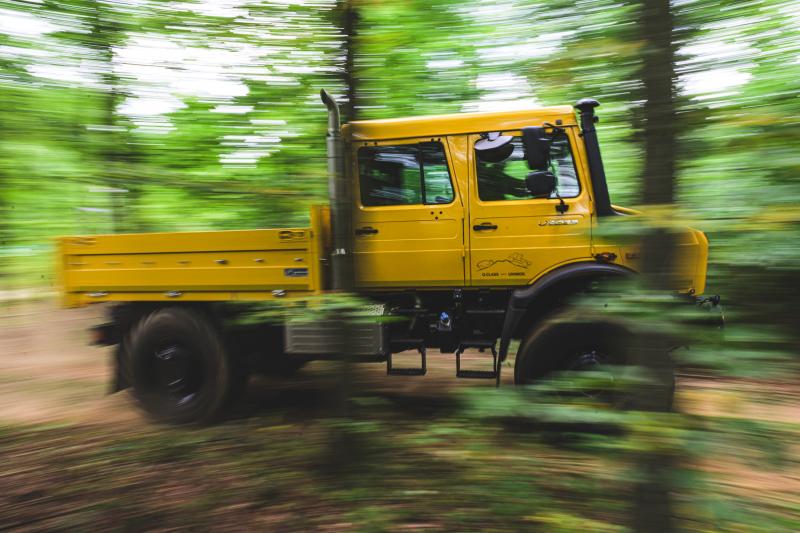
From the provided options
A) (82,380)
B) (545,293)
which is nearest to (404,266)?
(545,293)

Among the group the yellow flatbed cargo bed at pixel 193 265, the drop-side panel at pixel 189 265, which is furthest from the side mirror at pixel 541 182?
the drop-side panel at pixel 189 265

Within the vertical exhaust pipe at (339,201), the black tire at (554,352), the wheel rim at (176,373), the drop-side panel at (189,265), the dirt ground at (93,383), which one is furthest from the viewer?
the wheel rim at (176,373)

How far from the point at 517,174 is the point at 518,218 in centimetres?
35

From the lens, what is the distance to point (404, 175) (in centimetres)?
442

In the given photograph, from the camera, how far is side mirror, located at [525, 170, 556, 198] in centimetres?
400

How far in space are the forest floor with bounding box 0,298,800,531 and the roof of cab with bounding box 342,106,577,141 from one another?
1.97 m

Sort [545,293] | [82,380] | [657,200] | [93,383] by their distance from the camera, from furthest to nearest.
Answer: [82,380] → [93,383] → [545,293] → [657,200]

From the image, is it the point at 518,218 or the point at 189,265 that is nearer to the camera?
the point at 518,218

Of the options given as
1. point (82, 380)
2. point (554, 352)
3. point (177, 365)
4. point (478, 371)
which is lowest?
point (82, 380)

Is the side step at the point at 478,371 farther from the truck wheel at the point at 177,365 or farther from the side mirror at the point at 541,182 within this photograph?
the truck wheel at the point at 177,365

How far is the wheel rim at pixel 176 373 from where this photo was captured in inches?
179

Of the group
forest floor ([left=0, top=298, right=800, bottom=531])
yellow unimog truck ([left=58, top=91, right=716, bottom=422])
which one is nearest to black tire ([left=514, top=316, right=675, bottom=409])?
yellow unimog truck ([left=58, top=91, right=716, bottom=422])

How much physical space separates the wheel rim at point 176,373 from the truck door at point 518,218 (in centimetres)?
255

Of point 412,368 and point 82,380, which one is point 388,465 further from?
point 82,380
